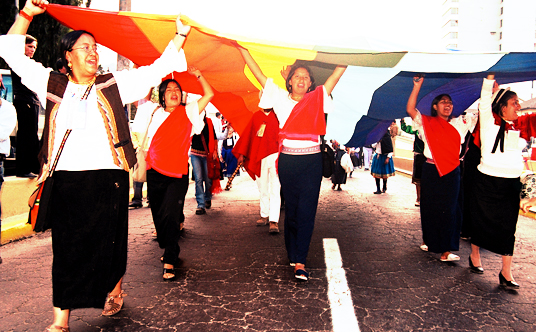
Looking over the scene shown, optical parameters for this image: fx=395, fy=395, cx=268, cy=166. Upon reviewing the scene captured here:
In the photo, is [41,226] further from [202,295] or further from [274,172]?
[274,172]

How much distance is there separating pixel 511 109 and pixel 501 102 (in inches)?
4.9

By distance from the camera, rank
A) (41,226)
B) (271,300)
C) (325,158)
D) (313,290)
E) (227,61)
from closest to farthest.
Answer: (41,226)
(271,300)
(313,290)
(325,158)
(227,61)

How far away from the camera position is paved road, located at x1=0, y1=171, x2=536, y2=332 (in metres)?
2.93

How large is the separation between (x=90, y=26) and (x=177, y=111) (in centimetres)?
114

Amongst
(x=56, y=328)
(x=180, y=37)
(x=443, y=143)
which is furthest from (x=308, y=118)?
(x=56, y=328)

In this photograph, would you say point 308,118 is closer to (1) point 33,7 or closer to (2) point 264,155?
(1) point 33,7

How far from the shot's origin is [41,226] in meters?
2.56

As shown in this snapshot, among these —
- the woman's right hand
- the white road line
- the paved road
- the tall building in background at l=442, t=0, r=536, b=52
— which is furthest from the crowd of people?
the tall building in background at l=442, t=0, r=536, b=52

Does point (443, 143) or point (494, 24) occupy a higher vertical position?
point (494, 24)

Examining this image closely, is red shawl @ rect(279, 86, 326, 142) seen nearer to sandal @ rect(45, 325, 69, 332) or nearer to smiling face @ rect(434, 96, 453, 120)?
smiling face @ rect(434, 96, 453, 120)

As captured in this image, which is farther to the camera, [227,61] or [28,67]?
[227,61]

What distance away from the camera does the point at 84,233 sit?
272 centimetres

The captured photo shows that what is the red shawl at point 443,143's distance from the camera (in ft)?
15.0

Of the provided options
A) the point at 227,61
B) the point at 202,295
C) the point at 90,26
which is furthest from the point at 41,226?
the point at 227,61
